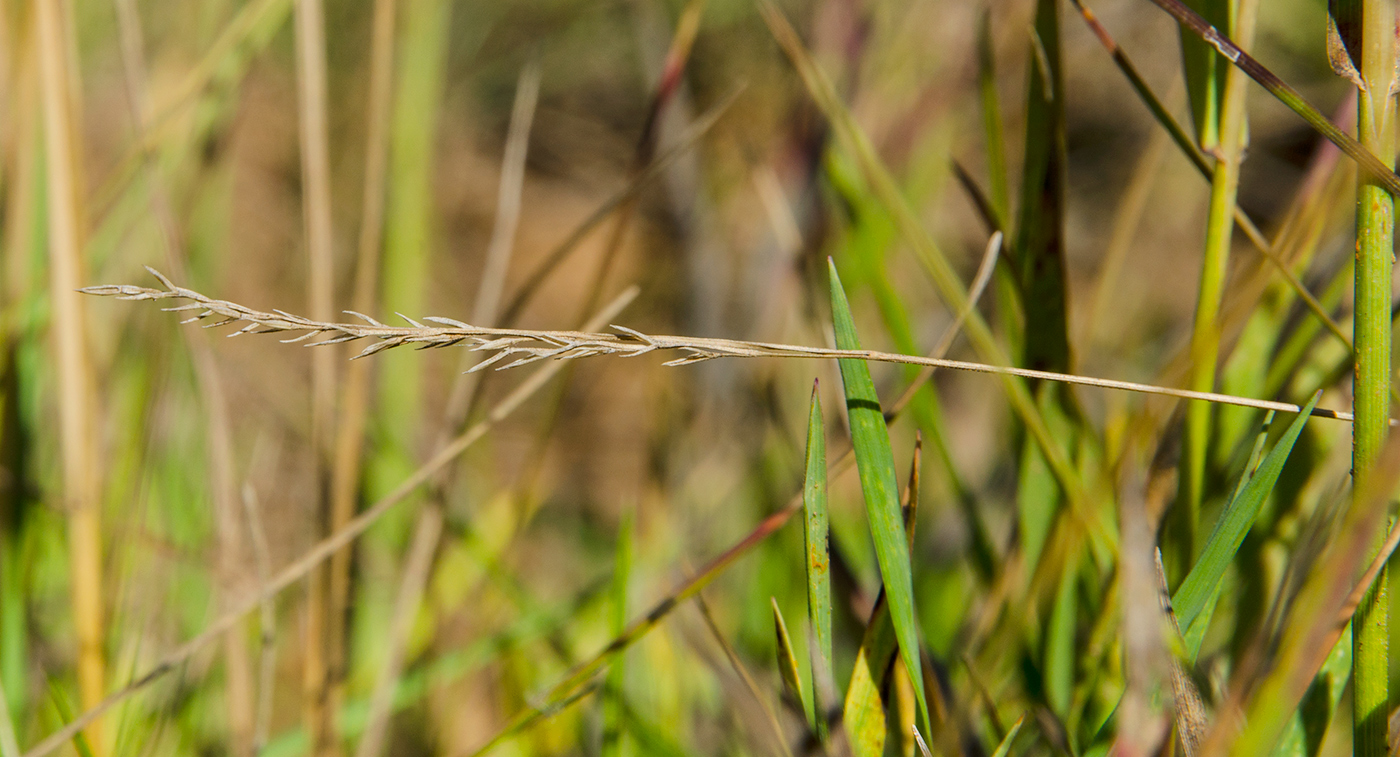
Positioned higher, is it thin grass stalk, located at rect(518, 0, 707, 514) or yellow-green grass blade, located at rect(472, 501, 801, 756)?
thin grass stalk, located at rect(518, 0, 707, 514)

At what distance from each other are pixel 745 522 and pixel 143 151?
0.32 m

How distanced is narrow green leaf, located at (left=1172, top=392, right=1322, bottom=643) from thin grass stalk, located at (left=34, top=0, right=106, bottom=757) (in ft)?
0.93

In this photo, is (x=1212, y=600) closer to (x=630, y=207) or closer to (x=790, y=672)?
(x=790, y=672)

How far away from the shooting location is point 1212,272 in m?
0.20

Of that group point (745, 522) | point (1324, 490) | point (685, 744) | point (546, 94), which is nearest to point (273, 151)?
point (546, 94)

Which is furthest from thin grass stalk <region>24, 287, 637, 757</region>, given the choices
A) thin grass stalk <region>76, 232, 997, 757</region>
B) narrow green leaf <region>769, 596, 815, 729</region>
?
narrow green leaf <region>769, 596, 815, 729</region>

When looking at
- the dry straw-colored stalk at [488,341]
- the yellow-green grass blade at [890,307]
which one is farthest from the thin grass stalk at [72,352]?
the yellow-green grass blade at [890,307]

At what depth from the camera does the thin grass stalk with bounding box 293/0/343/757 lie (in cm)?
27

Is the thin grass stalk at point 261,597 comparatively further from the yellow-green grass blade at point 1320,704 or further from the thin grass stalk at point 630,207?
the yellow-green grass blade at point 1320,704

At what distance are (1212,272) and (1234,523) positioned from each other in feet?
0.25

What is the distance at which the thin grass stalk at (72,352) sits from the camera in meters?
0.25

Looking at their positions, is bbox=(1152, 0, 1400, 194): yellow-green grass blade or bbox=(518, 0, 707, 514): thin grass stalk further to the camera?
bbox=(518, 0, 707, 514): thin grass stalk

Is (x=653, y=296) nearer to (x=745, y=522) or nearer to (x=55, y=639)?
(x=745, y=522)

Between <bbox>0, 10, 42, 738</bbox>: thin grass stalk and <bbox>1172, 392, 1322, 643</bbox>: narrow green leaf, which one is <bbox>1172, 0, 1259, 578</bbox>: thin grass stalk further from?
<bbox>0, 10, 42, 738</bbox>: thin grass stalk
